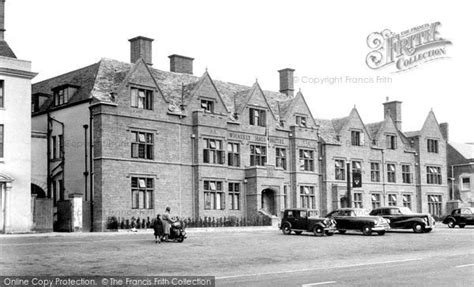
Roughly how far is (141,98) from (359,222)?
681 inches

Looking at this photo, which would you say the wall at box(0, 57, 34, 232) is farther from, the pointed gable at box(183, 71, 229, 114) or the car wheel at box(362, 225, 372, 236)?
the car wheel at box(362, 225, 372, 236)

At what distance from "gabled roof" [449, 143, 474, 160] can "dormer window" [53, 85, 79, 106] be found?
48.5 meters

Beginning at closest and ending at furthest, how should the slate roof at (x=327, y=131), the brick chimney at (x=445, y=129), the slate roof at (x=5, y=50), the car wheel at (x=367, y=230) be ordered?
the car wheel at (x=367, y=230), the slate roof at (x=5, y=50), the slate roof at (x=327, y=131), the brick chimney at (x=445, y=129)

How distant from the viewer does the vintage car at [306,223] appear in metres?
32.9

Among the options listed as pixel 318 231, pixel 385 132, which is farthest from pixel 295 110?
pixel 318 231

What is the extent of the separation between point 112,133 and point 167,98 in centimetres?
618

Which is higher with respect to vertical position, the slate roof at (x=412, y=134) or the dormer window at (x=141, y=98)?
the dormer window at (x=141, y=98)

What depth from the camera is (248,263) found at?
61.3 feet

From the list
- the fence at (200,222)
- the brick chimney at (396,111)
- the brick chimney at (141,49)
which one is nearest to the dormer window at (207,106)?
the brick chimney at (141,49)

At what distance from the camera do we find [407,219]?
37375 millimetres

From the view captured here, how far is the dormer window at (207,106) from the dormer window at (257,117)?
4.27m

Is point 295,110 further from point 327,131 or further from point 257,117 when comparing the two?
point 327,131

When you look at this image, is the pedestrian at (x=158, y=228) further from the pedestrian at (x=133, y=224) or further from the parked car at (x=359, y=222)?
the pedestrian at (x=133, y=224)

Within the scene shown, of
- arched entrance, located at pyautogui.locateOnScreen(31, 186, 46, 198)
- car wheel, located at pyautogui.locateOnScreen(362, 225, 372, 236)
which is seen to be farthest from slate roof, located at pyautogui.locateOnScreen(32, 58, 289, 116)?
car wheel, located at pyautogui.locateOnScreen(362, 225, 372, 236)
